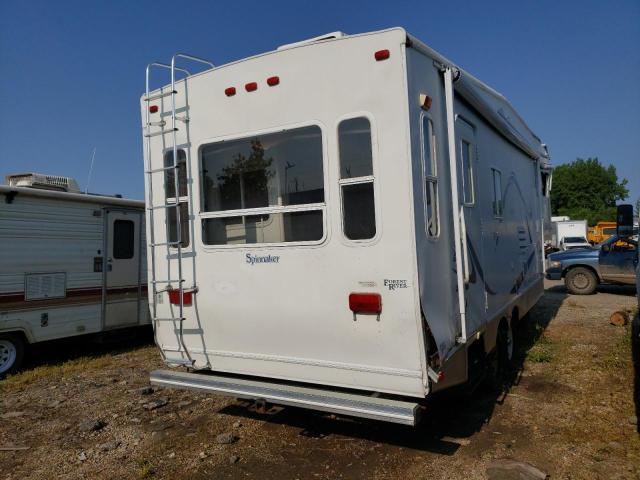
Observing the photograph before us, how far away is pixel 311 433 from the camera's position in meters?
4.55

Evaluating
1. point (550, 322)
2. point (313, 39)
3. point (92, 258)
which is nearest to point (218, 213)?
point (313, 39)

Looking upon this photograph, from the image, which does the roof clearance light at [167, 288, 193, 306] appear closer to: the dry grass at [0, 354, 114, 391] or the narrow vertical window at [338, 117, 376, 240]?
the narrow vertical window at [338, 117, 376, 240]

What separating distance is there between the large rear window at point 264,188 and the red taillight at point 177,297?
1.62ft

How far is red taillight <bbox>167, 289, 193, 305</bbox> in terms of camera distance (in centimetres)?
433

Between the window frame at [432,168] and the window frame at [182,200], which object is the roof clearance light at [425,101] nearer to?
the window frame at [432,168]

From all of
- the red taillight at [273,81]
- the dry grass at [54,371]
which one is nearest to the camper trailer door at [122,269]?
the dry grass at [54,371]

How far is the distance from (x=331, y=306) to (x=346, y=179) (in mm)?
923

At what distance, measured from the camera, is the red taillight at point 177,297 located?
14.2ft

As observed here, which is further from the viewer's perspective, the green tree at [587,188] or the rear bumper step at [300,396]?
the green tree at [587,188]

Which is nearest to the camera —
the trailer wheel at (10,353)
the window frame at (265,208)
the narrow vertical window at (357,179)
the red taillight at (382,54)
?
the red taillight at (382,54)

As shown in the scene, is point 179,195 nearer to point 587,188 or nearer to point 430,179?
point 430,179

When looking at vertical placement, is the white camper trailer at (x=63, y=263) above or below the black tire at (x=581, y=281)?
above

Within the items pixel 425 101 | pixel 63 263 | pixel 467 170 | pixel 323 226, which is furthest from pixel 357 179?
pixel 63 263

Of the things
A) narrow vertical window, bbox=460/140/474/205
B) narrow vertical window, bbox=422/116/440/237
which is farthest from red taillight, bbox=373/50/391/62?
narrow vertical window, bbox=460/140/474/205
